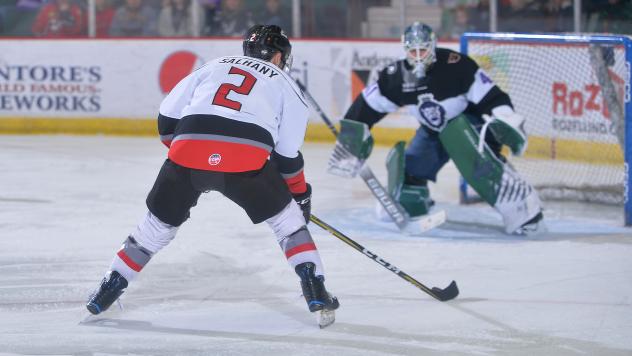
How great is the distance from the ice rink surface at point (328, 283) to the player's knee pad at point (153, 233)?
0.27m

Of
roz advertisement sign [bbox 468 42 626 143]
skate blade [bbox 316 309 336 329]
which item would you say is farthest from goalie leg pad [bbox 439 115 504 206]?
skate blade [bbox 316 309 336 329]

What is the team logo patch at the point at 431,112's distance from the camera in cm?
557

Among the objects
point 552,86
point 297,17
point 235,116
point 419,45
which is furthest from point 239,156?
point 297,17

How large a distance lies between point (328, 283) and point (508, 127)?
1.28 meters

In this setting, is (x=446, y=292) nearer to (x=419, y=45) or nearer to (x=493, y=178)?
(x=493, y=178)

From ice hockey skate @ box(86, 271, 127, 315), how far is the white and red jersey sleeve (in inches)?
18.5

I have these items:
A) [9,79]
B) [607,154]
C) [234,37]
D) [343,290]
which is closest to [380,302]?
[343,290]

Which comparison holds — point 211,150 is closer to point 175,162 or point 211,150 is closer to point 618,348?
point 175,162

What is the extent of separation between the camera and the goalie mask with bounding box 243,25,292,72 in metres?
3.85

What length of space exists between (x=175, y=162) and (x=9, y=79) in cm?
558

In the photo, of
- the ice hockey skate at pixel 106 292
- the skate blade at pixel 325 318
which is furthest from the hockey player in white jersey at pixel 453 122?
the ice hockey skate at pixel 106 292

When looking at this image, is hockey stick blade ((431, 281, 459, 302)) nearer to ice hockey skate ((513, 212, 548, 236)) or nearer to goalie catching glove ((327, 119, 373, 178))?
ice hockey skate ((513, 212, 548, 236))

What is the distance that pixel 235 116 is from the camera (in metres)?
3.64

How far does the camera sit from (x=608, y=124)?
6766 millimetres
